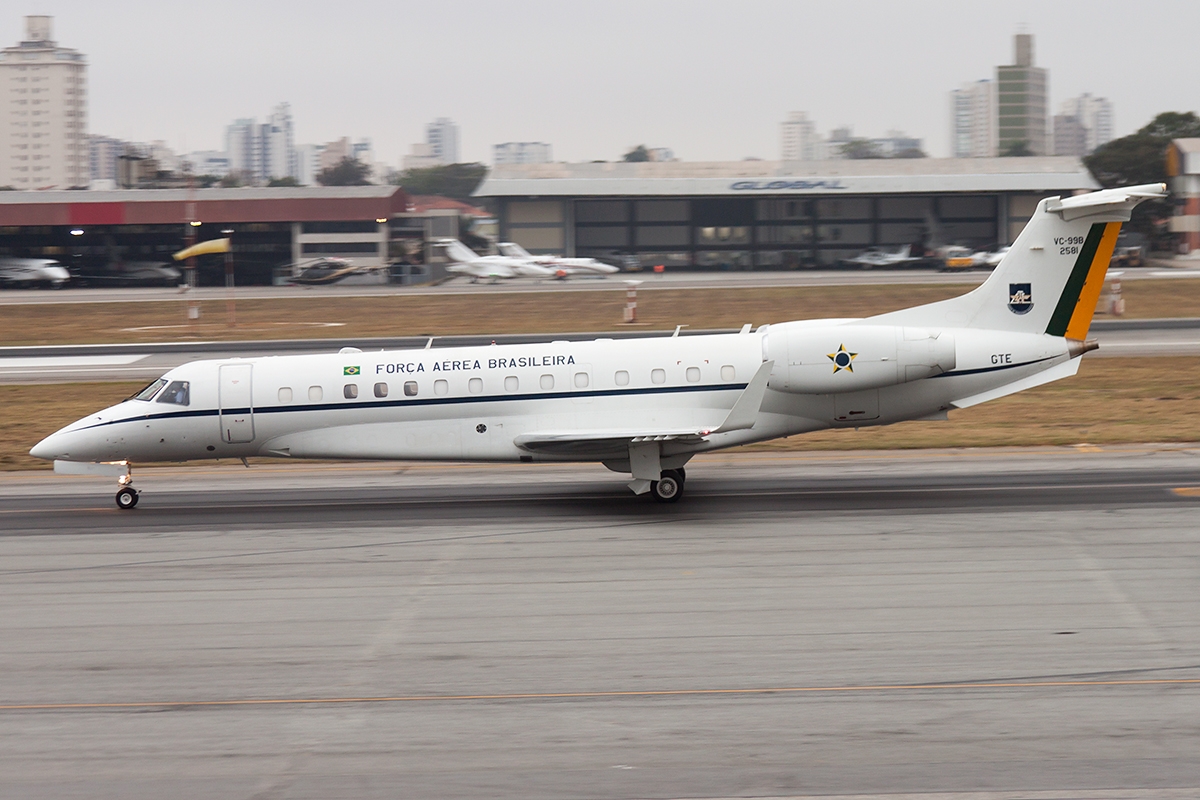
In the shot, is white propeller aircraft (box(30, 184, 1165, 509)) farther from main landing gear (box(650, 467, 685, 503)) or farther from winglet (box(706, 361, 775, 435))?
winglet (box(706, 361, 775, 435))

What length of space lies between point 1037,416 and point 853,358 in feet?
33.7

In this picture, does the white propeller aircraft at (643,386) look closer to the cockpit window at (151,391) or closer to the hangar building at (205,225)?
the cockpit window at (151,391)

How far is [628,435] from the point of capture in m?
18.7

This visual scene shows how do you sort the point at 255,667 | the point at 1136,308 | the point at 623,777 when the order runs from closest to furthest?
the point at 623,777 < the point at 255,667 < the point at 1136,308

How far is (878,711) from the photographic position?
10.4m

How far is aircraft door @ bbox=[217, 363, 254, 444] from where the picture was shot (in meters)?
20.3

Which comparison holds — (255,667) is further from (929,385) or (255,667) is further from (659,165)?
(659,165)

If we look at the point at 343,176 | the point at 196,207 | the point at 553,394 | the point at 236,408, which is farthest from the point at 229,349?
the point at 343,176

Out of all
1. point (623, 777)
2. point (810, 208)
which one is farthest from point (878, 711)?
point (810, 208)

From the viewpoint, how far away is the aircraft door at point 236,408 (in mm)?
20312

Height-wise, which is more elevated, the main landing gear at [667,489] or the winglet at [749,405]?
the winglet at [749,405]

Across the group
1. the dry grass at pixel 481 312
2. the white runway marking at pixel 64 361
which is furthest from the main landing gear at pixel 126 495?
the dry grass at pixel 481 312

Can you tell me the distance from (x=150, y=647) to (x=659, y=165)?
326 feet

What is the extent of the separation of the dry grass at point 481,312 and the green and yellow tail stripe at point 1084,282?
91.0ft
